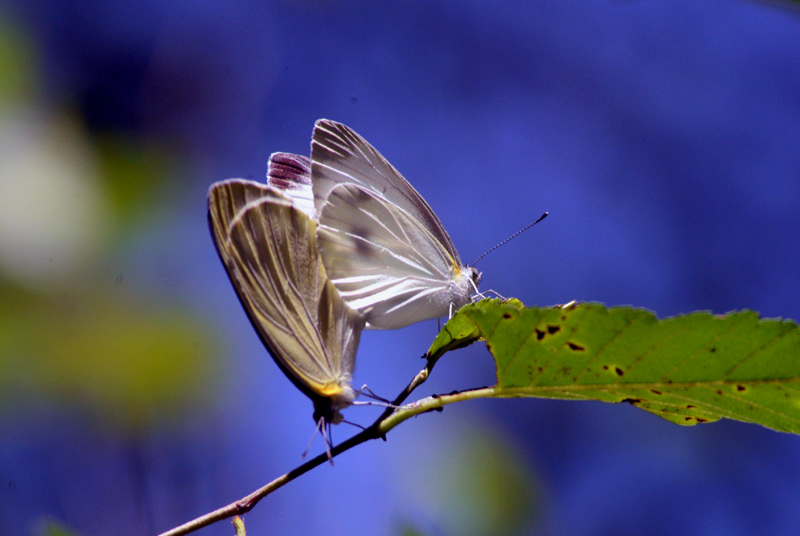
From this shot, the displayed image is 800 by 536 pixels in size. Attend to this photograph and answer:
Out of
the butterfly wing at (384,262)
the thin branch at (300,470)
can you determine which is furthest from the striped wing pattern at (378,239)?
the thin branch at (300,470)

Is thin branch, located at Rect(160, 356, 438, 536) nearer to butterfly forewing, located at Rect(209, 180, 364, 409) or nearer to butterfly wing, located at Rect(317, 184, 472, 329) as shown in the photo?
butterfly forewing, located at Rect(209, 180, 364, 409)

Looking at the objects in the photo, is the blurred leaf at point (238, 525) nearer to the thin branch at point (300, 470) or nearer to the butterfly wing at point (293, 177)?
the thin branch at point (300, 470)

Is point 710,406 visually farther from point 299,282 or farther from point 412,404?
point 299,282

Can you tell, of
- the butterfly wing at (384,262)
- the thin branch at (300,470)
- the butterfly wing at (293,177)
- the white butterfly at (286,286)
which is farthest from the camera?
the butterfly wing at (293,177)

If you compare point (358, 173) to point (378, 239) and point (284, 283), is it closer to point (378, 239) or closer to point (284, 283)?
point (378, 239)

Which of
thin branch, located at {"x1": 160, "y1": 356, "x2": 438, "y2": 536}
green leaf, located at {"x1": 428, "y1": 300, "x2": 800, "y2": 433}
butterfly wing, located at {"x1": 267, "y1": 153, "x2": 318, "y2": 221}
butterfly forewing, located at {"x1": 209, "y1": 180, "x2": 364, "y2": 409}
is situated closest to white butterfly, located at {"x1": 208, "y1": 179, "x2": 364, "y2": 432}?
butterfly forewing, located at {"x1": 209, "y1": 180, "x2": 364, "y2": 409}

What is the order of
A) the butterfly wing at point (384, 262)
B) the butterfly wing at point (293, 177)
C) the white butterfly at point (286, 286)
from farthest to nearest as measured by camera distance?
1. the butterfly wing at point (293, 177)
2. the butterfly wing at point (384, 262)
3. the white butterfly at point (286, 286)
